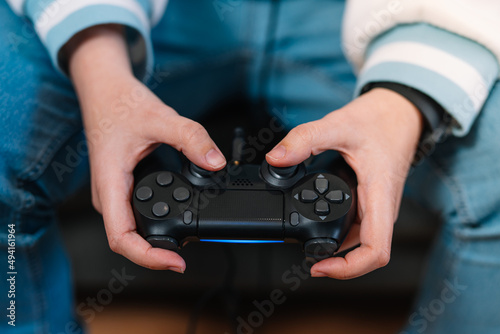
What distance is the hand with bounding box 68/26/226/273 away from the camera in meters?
0.39

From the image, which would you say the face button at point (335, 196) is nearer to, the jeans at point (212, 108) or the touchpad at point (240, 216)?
the touchpad at point (240, 216)

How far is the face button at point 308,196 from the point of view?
0.39 metres

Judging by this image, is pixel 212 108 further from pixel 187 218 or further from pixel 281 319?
pixel 281 319

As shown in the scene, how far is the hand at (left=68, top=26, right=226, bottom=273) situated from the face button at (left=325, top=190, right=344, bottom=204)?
103mm

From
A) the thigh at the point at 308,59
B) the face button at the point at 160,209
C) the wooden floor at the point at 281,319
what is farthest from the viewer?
the wooden floor at the point at 281,319

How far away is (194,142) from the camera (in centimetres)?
39

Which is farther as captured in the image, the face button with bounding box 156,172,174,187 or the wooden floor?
the wooden floor

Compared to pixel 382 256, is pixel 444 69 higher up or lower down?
higher up

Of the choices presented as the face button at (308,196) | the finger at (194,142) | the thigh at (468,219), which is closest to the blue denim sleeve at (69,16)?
the finger at (194,142)

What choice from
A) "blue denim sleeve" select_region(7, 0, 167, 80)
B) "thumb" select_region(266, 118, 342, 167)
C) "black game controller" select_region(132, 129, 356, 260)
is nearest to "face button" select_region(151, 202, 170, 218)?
"black game controller" select_region(132, 129, 356, 260)

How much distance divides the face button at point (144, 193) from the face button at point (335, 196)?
164 millimetres

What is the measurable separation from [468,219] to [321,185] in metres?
0.20

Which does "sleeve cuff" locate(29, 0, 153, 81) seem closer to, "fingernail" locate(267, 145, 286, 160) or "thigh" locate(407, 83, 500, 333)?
"fingernail" locate(267, 145, 286, 160)

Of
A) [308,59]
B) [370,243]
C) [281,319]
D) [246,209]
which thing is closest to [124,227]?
[246,209]
